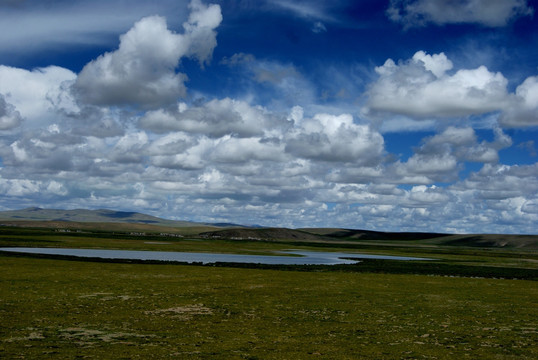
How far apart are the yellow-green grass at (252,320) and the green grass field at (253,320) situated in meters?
0.07

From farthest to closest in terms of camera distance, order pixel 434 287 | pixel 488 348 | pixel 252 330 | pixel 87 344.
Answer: pixel 434 287, pixel 252 330, pixel 488 348, pixel 87 344

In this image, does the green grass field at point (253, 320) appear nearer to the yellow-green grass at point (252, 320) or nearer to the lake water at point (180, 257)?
the yellow-green grass at point (252, 320)

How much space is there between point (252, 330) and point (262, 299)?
13101mm

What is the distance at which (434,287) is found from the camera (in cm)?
5453

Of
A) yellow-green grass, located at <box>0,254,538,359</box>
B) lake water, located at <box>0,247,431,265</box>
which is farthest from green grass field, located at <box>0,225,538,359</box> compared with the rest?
lake water, located at <box>0,247,431,265</box>

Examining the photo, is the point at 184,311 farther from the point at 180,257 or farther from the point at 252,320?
the point at 180,257

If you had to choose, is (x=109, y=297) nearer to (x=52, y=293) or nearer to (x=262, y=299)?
(x=52, y=293)

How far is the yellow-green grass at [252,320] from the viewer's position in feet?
75.6

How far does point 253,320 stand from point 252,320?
0.06m

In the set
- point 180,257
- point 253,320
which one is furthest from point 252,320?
point 180,257

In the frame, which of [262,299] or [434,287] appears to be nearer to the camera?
[262,299]

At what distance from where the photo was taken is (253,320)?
102 ft

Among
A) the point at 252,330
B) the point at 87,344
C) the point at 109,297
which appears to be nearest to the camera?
the point at 87,344

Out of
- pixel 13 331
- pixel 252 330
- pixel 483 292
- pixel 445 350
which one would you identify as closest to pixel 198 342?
pixel 252 330
